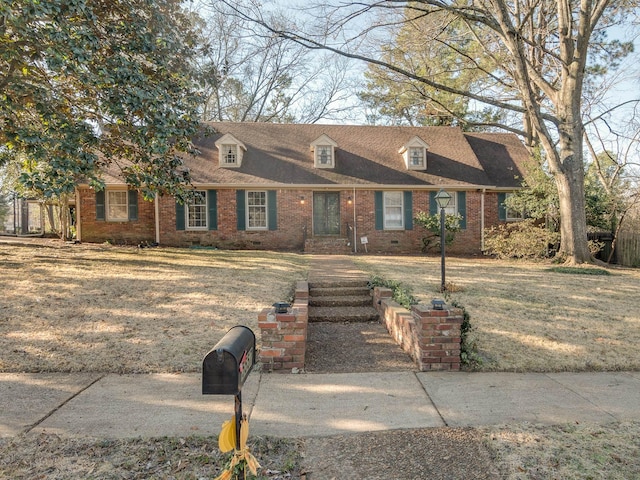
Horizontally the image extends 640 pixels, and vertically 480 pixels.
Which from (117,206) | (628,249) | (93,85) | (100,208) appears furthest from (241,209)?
(628,249)

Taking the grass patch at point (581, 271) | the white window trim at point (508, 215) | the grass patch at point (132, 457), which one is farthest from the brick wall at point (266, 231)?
the grass patch at point (132, 457)

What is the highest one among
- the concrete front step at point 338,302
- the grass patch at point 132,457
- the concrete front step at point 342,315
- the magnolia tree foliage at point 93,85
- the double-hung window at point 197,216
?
the magnolia tree foliage at point 93,85

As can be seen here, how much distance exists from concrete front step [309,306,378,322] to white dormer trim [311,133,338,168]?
35.1 ft

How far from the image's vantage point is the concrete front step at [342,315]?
6371mm

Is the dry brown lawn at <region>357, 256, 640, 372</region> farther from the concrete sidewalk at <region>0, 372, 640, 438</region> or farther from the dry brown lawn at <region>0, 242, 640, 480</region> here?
the concrete sidewalk at <region>0, 372, 640, 438</region>

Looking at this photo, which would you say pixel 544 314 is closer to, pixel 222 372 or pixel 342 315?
pixel 342 315

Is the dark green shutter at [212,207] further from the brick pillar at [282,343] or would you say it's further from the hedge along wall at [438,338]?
the hedge along wall at [438,338]

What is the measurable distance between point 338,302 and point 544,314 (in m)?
3.32

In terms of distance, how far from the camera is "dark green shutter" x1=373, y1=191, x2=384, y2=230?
1600 cm

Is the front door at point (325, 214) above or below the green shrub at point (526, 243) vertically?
above

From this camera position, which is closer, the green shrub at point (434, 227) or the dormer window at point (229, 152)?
the green shrub at point (434, 227)

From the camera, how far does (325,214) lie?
1617 centimetres

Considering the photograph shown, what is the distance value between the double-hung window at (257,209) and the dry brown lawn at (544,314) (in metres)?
6.75

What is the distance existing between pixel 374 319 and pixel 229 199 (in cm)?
1060
